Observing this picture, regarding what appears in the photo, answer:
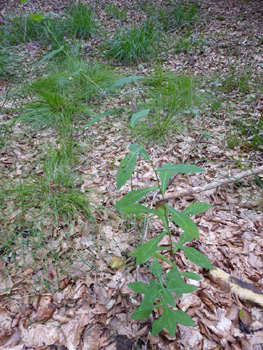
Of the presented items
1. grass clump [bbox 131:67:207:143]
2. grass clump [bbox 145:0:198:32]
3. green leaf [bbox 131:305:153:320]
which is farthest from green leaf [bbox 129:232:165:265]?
grass clump [bbox 145:0:198:32]

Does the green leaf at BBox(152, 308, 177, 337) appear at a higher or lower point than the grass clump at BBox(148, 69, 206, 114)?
lower

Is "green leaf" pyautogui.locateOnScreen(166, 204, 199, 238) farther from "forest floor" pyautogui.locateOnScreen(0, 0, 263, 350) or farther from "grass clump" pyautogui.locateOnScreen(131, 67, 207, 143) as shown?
"grass clump" pyautogui.locateOnScreen(131, 67, 207, 143)

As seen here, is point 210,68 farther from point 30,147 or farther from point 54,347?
point 54,347

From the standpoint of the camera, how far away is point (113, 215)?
6.10ft

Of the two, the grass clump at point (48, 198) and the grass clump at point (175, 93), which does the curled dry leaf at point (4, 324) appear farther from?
the grass clump at point (175, 93)

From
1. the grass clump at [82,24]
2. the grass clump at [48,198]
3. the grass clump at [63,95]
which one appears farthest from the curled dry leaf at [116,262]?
the grass clump at [82,24]

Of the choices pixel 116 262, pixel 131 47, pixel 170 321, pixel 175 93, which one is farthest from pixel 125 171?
pixel 131 47

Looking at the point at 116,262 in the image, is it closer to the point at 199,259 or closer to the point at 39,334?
the point at 39,334

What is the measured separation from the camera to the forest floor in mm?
1258

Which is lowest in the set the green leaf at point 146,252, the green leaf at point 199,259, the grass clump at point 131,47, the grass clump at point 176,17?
the green leaf at point 199,259

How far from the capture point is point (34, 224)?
1756 mm

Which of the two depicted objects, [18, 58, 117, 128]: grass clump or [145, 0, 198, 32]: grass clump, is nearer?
[18, 58, 117, 128]: grass clump

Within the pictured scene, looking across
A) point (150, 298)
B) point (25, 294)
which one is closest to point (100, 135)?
point (25, 294)

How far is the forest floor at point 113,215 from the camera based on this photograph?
126 centimetres
